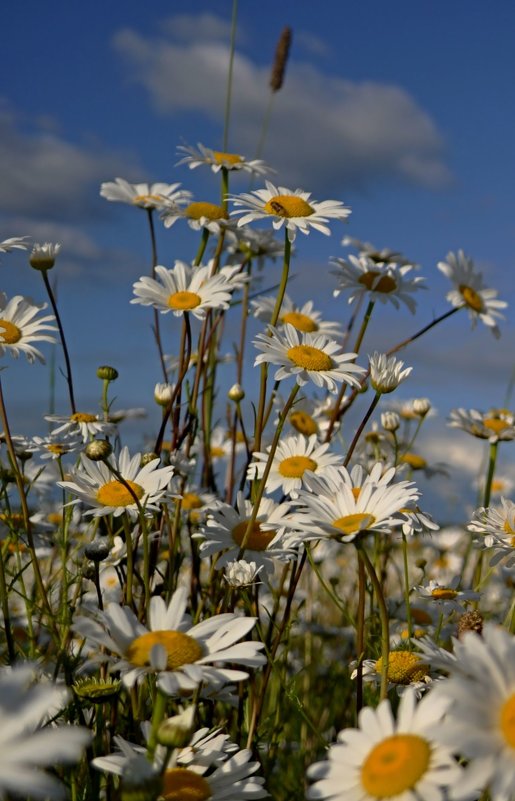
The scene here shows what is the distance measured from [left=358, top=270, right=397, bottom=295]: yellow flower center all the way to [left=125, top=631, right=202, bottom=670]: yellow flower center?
7.10ft

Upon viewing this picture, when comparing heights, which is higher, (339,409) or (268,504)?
(339,409)

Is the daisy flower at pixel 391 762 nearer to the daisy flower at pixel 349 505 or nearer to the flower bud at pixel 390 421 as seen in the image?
the daisy flower at pixel 349 505

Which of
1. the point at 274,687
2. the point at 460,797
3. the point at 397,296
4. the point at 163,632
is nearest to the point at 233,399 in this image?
the point at 397,296

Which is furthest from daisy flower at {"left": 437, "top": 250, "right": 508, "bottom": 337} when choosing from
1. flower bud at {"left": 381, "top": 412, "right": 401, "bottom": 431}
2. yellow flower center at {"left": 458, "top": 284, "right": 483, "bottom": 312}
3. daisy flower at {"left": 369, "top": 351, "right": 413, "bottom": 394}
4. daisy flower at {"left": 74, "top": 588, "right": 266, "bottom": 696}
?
daisy flower at {"left": 74, "top": 588, "right": 266, "bottom": 696}

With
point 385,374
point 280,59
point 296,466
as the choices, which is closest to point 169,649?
point 385,374

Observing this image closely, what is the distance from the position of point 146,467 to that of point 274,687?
1.25 metres

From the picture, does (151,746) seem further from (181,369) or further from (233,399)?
(233,399)

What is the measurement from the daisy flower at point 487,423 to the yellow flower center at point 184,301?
131 cm

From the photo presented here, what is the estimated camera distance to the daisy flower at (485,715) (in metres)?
1.02

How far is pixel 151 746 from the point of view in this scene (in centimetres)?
124

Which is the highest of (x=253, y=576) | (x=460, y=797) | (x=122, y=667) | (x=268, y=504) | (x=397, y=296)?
(x=397, y=296)

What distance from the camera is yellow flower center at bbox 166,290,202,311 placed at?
2801 millimetres

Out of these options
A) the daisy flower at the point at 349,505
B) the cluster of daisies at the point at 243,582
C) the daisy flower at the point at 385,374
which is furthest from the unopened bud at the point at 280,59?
the daisy flower at the point at 349,505

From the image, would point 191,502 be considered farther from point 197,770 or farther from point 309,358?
point 197,770
